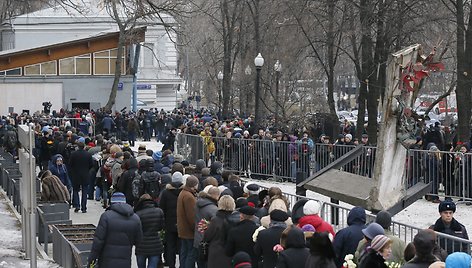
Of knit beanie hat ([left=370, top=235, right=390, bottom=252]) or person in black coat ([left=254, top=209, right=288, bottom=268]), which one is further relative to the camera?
person in black coat ([left=254, top=209, right=288, bottom=268])

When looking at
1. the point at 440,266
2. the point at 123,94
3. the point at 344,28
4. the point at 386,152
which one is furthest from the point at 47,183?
the point at 123,94

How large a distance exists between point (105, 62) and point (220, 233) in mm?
42791

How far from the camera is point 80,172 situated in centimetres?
2442

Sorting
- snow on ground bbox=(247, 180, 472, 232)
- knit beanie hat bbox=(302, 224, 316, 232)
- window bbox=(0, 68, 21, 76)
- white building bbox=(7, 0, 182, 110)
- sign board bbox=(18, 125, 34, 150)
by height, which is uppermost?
white building bbox=(7, 0, 182, 110)

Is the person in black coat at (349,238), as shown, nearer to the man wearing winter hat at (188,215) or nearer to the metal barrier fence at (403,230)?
the metal barrier fence at (403,230)

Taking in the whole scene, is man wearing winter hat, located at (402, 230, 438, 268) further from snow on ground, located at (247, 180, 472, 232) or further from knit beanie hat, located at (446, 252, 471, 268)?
snow on ground, located at (247, 180, 472, 232)

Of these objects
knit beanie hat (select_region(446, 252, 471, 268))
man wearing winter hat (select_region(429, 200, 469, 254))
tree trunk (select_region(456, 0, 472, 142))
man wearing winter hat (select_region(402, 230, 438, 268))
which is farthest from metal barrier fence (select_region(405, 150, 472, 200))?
knit beanie hat (select_region(446, 252, 471, 268))

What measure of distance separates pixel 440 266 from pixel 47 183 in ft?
44.4

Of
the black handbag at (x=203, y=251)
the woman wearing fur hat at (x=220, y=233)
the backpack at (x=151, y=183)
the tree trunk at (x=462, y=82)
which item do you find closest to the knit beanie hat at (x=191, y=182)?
the black handbag at (x=203, y=251)

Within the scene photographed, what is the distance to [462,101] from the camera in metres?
28.9

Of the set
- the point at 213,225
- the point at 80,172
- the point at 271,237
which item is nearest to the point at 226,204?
the point at 213,225

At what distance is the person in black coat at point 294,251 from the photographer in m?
11.6

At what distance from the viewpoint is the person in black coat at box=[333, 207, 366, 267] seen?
12125 millimetres

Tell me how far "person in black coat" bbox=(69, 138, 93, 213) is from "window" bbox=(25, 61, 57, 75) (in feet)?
99.5
